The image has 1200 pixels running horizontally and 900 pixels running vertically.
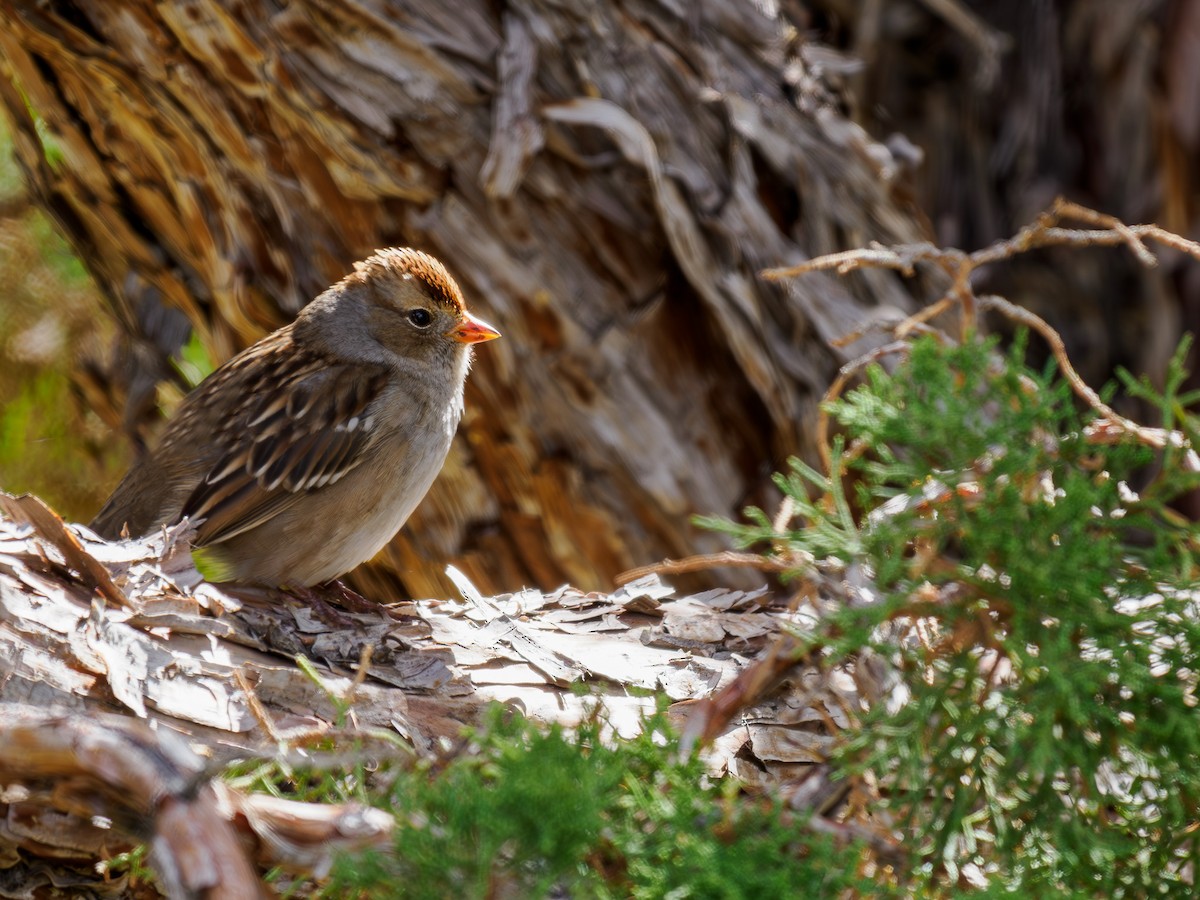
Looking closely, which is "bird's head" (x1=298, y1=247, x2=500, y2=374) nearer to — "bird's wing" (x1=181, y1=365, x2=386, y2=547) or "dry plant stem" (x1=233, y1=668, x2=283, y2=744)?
"bird's wing" (x1=181, y1=365, x2=386, y2=547)

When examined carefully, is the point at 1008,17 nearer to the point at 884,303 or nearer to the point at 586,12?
the point at 884,303

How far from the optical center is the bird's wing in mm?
3250

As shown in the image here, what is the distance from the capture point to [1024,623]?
1.56m

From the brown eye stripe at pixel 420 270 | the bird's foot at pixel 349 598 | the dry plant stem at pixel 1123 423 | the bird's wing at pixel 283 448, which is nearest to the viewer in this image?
the dry plant stem at pixel 1123 423

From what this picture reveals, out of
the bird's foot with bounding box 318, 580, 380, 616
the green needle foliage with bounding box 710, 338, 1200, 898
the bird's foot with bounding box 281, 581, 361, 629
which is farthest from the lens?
the bird's foot with bounding box 318, 580, 380, 616

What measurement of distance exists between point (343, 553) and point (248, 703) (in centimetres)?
120

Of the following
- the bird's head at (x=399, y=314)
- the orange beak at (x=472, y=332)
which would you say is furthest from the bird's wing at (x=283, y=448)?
the orange beak at (x=472, y=332)

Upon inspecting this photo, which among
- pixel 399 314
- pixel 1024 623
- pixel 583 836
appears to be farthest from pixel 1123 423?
pixel 399 314

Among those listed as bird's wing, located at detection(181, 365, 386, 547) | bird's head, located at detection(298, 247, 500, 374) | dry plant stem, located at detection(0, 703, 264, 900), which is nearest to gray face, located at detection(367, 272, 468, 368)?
bird's head, located at detection(298, 247, 500, 374)

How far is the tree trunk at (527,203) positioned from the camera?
350 cm

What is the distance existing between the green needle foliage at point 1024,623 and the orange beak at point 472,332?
192 cm

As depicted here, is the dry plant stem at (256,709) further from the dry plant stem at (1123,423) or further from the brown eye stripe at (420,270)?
the brown eye stripe at (420,270)

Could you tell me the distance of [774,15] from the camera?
407cm

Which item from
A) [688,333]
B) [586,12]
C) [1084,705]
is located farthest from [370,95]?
[1084,705]
